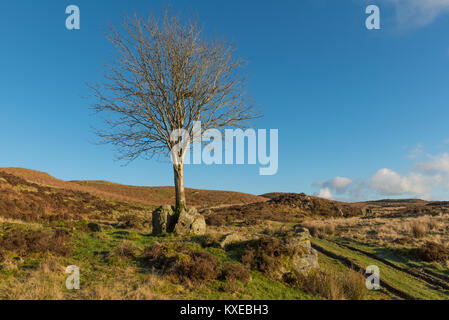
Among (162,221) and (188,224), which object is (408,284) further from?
(162,221)

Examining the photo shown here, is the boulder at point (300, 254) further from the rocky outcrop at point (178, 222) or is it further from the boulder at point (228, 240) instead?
the rocky outcrop at point (178, 222)

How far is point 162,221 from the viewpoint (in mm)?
14000

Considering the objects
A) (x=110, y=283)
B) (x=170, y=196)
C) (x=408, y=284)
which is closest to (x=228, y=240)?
(x=110, y=283)

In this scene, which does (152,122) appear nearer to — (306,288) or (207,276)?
(207,276)

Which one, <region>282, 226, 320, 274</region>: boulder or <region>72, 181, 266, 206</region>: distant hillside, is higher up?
<region>282, 226, 320, 274</region>: boulder

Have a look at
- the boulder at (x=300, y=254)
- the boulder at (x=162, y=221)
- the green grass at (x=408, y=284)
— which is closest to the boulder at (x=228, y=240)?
the boulder at (x=300, y=254)

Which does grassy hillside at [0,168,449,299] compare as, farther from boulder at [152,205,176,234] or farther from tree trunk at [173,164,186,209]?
tree trunk at [173,164,186,209]

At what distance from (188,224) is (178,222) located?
55 cm

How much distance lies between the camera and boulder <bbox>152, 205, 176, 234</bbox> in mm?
13969

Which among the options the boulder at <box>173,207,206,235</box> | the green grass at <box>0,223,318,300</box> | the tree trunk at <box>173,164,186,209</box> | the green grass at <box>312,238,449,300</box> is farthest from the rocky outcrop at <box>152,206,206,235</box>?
the green grass at <box>312,238,449,300</box>

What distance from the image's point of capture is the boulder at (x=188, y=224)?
44.6 feet

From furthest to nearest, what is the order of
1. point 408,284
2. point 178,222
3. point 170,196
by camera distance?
point 170,196 → point 178,222 → point 408,284

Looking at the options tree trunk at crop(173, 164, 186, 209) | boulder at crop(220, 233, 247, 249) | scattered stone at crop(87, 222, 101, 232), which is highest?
tree trunk at crop(173, 164, 186, 209)
